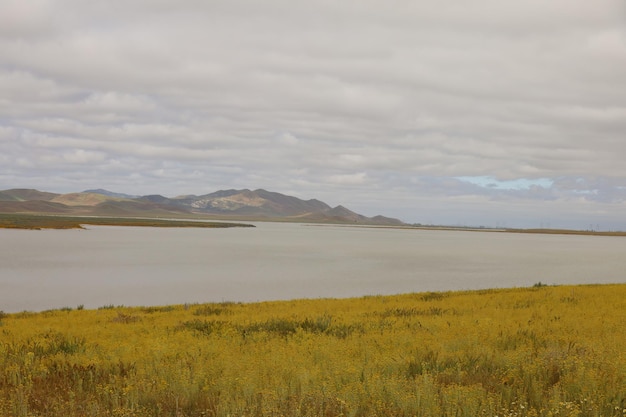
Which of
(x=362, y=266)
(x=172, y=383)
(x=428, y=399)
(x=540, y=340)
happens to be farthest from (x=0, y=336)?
(x=362, y=266)

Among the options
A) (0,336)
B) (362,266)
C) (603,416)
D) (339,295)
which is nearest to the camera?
(603,416)

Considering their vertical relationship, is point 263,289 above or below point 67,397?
below

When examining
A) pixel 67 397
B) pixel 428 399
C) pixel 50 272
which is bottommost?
pixel 50 272

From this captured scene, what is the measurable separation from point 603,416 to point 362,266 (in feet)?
208

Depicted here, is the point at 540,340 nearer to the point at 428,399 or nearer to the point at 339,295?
the point at 428,399

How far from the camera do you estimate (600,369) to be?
872cm

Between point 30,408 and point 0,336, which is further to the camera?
point 0,336

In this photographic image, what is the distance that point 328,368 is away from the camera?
9.55 meters

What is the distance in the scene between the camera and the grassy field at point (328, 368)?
6.96 metres

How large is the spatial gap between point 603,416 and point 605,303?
55.8 feet

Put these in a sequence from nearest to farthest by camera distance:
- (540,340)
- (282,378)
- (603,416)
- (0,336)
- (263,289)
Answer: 1. (603,416)
2. (282,378)
3. (540,340)
4. (0,336)
5. (263,289)

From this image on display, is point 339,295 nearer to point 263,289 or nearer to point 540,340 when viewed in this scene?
point 263,289

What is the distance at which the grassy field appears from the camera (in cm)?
696

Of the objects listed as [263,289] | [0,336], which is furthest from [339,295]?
[0,336]
